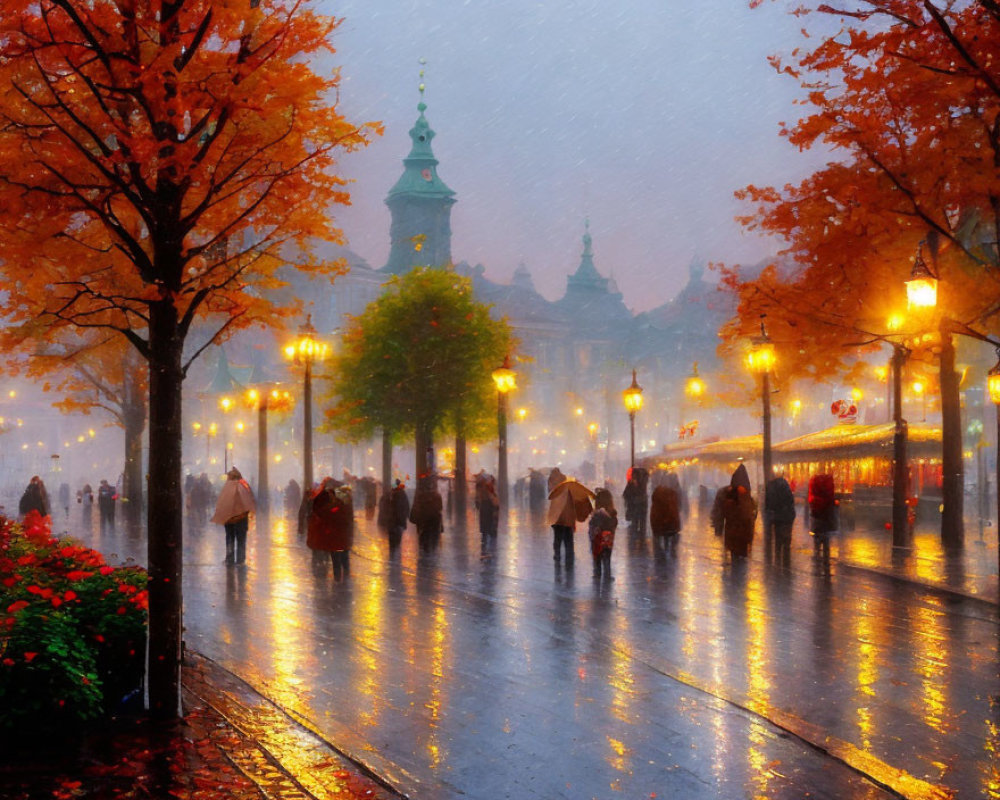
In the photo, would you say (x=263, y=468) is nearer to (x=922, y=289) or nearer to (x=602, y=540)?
(x=602, y=540)

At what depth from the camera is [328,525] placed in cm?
1700

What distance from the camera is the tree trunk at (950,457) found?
21.0 meters

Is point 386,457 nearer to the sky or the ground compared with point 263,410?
nearer to the ground

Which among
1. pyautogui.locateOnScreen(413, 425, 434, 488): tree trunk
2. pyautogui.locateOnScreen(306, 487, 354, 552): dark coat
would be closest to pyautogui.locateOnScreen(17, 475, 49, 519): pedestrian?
pyautogui.locateOnScreen(413, 425, 434, 488): tree trunk

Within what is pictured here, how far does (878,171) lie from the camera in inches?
846

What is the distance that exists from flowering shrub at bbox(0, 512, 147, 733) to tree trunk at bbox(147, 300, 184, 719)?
292mm

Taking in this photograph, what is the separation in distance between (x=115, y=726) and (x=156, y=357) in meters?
2.70

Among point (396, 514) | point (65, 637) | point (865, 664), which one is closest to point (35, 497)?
point (396, 514)

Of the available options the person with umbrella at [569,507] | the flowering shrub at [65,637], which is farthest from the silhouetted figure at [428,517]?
the flowering shrub at [65,637]

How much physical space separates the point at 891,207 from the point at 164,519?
56.9 ft

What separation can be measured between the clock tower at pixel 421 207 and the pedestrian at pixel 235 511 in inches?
3287

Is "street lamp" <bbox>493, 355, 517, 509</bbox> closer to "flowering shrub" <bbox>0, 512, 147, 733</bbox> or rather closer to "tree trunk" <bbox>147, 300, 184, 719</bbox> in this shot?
"flowering shrub" <bbox>0, 512, 147, 733</bbox>

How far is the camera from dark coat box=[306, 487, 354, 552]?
670 inches

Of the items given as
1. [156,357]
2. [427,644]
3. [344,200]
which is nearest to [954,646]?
[427,644]
